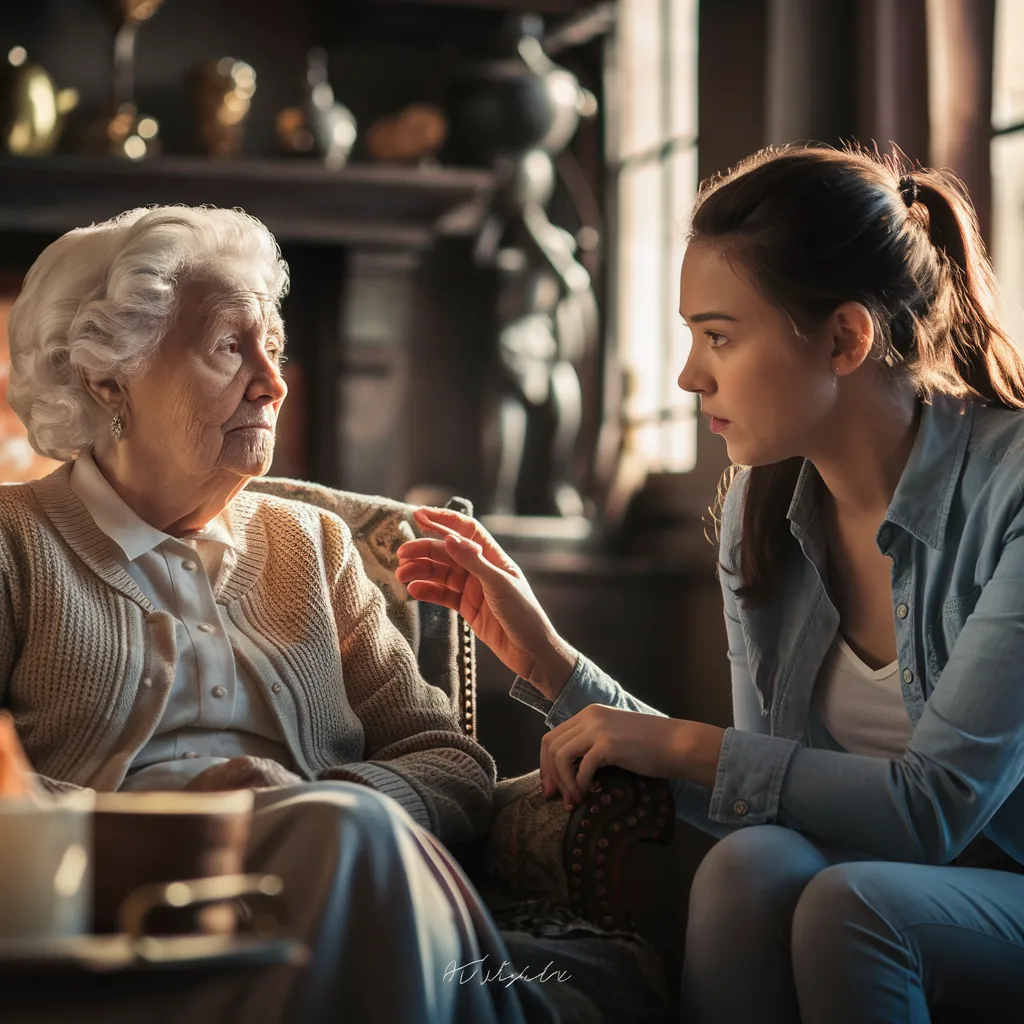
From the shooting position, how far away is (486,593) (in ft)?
6.28

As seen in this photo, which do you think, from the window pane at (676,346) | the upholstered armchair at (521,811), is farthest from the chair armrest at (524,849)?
the window pane at (676,346)

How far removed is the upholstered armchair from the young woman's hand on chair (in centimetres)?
17

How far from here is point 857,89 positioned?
11.3ft

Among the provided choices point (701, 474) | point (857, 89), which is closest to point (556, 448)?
point (701, 474)

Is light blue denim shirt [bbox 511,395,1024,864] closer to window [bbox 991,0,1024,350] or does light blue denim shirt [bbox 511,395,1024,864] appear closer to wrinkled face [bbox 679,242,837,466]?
wrinkled face [bbox 679,242,837,466]

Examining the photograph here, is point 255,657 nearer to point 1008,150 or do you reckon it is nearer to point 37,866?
point 37,866

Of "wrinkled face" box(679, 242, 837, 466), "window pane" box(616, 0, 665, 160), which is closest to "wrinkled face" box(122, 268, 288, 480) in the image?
"wrinkled face" box(679, 242, 837, 466)

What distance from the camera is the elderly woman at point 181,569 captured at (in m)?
1.77

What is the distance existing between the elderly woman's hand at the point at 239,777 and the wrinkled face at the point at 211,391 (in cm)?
43

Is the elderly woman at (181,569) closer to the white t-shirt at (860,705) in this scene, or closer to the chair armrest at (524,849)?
the chair armrest at (524,849)

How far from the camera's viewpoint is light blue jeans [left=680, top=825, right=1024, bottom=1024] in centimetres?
142

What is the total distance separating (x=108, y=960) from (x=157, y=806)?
184mm

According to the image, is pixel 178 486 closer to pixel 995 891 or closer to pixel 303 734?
pixel 303 734

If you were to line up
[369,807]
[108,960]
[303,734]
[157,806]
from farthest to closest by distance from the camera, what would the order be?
1. [303,734]
2. [369,807]
3. [157,806]
4. [108,960]
